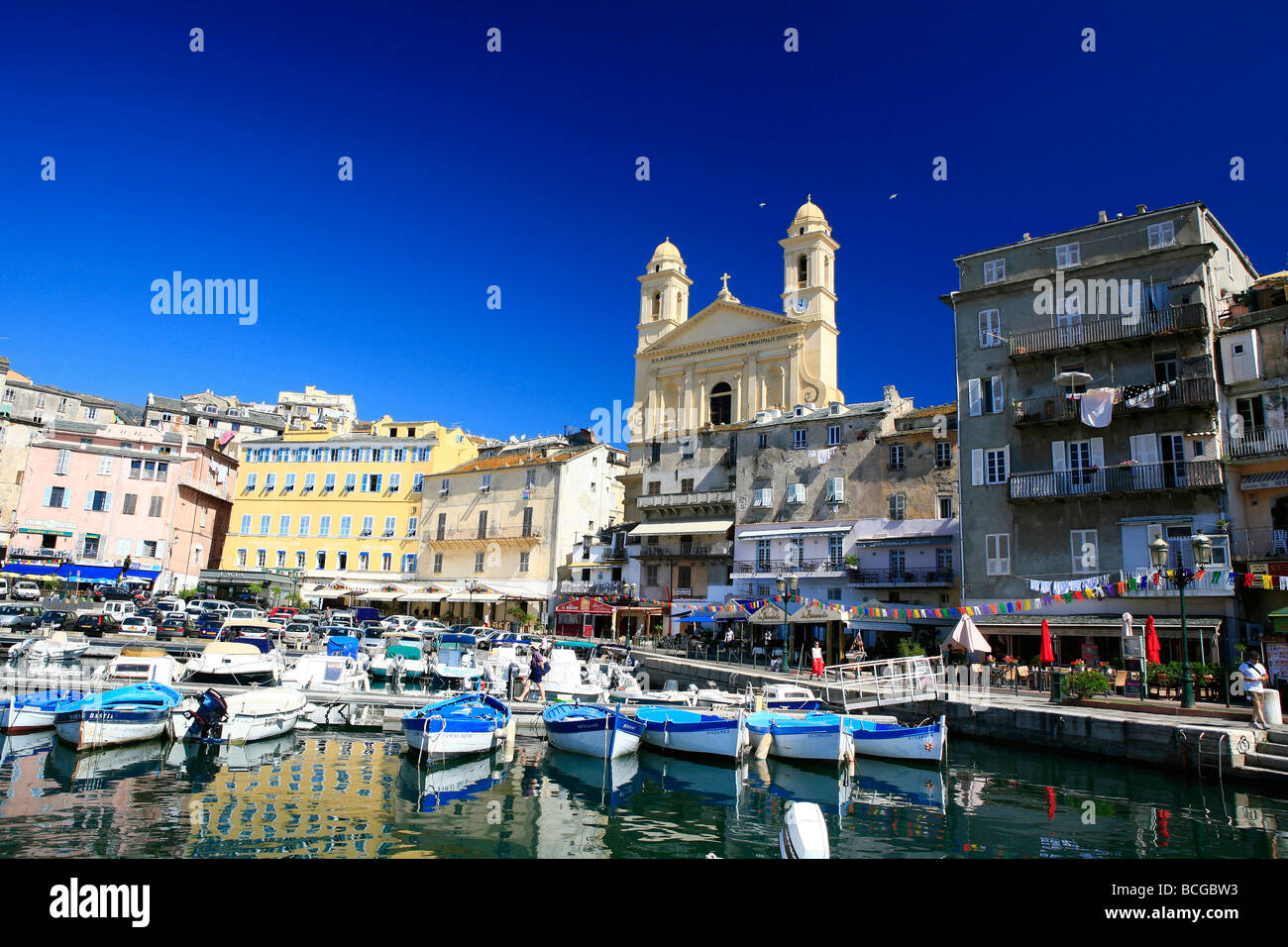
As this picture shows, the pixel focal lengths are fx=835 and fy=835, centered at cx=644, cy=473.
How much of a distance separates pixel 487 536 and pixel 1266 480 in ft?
164

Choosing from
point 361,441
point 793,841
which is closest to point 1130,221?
point 793,841

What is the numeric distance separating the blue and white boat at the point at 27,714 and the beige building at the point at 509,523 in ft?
123

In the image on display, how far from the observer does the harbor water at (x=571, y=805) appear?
14805mm

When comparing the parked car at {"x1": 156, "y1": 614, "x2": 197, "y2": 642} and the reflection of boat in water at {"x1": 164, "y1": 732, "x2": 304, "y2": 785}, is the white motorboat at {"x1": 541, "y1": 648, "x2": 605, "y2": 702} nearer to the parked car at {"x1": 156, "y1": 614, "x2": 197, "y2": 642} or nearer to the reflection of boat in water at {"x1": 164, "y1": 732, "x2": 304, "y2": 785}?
the reflection of boat in water at {"x1": 164, "y1": 732, "x2": 304, "y2": 785}

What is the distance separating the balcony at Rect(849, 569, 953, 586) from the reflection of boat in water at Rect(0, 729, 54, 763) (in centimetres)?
3700

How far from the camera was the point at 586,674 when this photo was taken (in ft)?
115

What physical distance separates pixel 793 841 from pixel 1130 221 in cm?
3611

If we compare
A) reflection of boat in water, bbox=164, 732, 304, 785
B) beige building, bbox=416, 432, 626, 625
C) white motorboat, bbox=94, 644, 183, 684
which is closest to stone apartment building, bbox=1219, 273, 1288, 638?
reflection of boat in water, bbox=164, 732, 304, 785

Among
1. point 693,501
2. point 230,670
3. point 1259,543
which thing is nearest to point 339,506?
point 693,501

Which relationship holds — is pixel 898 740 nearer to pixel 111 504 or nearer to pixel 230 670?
pixel 230 670

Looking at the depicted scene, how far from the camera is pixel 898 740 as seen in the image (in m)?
23.2

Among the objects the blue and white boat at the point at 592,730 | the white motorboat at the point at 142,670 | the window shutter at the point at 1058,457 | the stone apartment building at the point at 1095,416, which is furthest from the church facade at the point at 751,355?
the blue and white boat at the point at 592,730

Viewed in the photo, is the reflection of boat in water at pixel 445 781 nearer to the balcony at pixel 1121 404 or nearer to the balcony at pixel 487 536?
the balcony at pixel 1121 404
